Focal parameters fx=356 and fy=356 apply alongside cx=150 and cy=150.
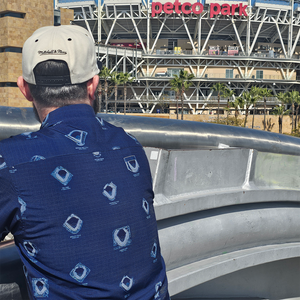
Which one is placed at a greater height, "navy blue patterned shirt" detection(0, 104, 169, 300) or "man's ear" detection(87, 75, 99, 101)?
"man's ear" detection(87, 75, 99, 101)

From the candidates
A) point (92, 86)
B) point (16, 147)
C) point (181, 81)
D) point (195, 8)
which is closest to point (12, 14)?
point (181, 81)

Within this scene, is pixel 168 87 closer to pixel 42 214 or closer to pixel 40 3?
pixel 40 3

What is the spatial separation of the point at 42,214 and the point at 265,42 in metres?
71.7

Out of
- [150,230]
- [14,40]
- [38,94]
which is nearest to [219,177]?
[150,230]

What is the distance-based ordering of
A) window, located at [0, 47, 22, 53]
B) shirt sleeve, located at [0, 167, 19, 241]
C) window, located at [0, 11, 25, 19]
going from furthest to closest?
window, located at [0, 47, 22, 53] → window, located at [0, 11, 25, 19] → shirt sleeve, located at [0, 167, 19, 241]

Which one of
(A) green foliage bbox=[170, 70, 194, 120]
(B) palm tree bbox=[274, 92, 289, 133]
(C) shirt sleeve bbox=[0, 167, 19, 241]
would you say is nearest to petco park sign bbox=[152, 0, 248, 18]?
(A) green foliage bbox=[170, 70, 194, 120]

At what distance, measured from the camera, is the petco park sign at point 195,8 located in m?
58.2

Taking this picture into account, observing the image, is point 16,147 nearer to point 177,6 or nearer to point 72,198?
point 72,198

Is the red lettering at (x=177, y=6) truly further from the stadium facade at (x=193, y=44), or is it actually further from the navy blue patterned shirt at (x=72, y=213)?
the navy blue patterned shirt at (x=72, y=213)

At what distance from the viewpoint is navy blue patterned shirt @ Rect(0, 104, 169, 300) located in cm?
120

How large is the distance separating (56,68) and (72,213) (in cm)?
59

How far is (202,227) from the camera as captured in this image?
291 cm

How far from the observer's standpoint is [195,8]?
5844 centimetres

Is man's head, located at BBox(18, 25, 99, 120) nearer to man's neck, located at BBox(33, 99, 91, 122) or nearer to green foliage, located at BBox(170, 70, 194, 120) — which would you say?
man's neck, located at BBox(33, 99, 91, 122)
